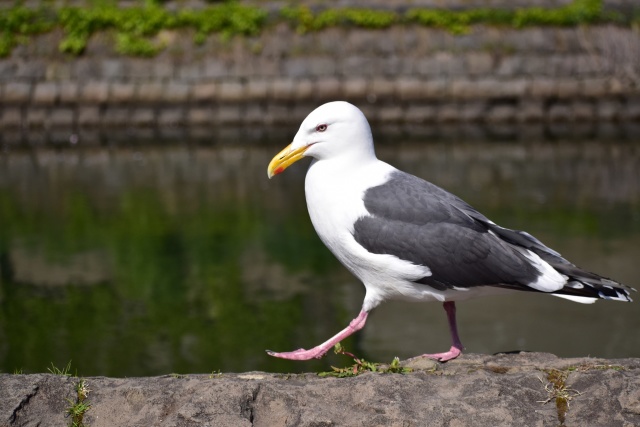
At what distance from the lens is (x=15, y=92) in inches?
717

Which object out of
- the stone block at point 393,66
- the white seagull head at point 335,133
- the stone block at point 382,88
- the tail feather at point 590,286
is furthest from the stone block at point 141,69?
the tail feather at point 590,286

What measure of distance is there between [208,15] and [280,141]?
8.99ft

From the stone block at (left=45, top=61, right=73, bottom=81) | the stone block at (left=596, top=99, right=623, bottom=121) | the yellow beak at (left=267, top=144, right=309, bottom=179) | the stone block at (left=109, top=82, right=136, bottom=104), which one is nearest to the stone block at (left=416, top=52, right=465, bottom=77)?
the stone block at (left=596, top=99, right=623, bottom=121)

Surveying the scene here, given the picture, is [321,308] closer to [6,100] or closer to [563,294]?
[563,294]

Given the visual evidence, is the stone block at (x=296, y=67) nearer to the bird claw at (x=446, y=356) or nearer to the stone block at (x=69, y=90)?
the stone block at (x=69, y=90)

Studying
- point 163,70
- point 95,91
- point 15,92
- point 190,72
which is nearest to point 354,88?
point 190,72

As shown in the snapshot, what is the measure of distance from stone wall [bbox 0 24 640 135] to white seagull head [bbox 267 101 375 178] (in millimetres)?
11928

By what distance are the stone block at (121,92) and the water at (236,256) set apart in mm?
1080

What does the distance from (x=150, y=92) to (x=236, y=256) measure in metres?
6.89

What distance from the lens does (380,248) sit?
585 centimetres

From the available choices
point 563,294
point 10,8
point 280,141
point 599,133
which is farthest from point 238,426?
point 10,8

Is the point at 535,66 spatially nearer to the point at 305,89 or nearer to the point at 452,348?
the point at 305,89

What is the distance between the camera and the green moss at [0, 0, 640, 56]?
1853 cm

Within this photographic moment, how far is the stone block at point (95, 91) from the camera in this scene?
18266mm
